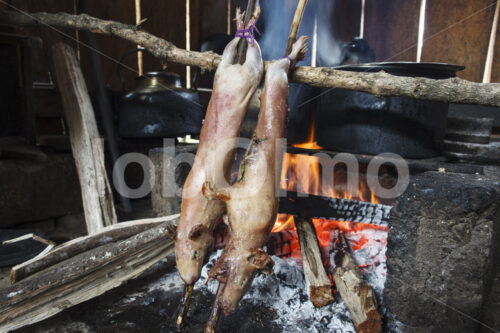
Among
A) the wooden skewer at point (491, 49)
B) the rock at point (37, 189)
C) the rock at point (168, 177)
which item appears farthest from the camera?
the wooden skewer at point (491, 49)

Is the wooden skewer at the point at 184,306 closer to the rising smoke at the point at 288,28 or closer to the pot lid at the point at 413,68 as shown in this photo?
the pot lid at the point at 413,68

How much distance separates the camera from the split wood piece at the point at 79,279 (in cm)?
196

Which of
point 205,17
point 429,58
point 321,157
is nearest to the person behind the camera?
point 321,157

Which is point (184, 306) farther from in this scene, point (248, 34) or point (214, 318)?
point (248, 34)

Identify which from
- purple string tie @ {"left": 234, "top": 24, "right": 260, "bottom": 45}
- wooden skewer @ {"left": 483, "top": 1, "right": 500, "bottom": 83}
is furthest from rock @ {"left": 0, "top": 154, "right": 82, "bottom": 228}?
wooden skewer @ {"left": 483, "top": 1, "right": 500, "bottom": 83}

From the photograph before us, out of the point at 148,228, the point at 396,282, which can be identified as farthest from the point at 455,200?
the point at 148,228

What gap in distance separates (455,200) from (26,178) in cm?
422

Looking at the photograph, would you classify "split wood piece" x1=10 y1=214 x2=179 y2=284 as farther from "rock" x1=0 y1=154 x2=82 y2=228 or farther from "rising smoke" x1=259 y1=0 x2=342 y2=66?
"rising smoke" x1=259 y1=0 x2=342 y2=66

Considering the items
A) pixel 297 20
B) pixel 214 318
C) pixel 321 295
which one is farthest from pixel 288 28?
pixel 214 318

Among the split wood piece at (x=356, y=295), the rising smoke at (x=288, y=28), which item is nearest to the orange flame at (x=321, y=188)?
the split wood piece at (x=356, y=295)

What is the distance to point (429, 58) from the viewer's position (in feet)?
18.5

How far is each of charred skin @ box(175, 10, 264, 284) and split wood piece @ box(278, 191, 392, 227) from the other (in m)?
1.01

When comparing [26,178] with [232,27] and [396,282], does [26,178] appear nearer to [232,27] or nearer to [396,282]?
[396,282]

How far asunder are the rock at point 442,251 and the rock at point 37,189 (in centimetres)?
390
